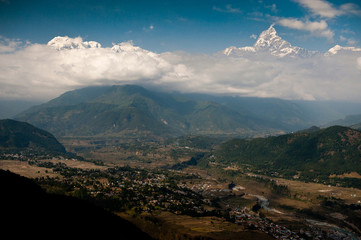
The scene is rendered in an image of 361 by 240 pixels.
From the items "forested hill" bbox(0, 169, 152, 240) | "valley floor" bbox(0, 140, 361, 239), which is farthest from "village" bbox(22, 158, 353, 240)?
"forested hill" bbox(0, 169, 152, 240)

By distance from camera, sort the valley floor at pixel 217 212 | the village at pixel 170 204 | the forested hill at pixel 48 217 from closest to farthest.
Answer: the forested hill at pixel 48 217 < the valley floor at pixel 217 212 < the village at pixel 170 204

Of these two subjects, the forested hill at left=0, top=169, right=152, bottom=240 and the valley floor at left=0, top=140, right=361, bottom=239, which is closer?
the forested hill at left=0, top=169, right=152, bottom=240

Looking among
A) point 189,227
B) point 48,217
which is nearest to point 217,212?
point 189,227

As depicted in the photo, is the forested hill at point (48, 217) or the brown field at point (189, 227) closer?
the forested hill at point (48, 217)

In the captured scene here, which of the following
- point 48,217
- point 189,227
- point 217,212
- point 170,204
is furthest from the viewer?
point 170,204

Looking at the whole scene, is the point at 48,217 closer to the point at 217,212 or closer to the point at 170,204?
the point at 170,204

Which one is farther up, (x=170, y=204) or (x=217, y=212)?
(x=170, y=204)

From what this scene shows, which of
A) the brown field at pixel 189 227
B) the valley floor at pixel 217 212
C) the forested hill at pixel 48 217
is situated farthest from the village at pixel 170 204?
the forested hill at pixel 48 217

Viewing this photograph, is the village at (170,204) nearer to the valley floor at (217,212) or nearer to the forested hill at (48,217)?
the valley floor at (217,212)

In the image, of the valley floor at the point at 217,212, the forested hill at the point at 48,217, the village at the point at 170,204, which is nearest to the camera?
the forested hill at the point at 48,217

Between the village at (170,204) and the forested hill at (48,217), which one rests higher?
the forested hill at (48,217)

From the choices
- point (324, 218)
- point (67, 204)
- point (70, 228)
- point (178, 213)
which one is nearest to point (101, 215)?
point (67, 204)

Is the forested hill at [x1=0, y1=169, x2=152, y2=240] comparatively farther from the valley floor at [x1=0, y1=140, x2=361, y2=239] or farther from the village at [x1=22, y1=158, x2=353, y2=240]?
the village at [x1=22, y1=158, x2=353, y2=240]
